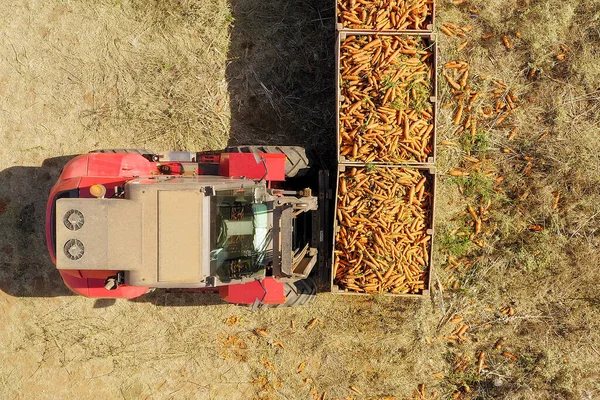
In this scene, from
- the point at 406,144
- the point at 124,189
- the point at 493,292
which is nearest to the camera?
the point at 124,189

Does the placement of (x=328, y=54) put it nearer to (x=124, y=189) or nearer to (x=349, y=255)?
(x=349, y=255)

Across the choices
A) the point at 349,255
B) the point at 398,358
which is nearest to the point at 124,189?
the point at 349,255

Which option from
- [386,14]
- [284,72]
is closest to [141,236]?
[284,72]

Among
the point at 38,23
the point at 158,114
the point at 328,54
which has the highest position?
the point at 38,23

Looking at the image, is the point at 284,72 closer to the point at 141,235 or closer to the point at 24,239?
the point at 141,235

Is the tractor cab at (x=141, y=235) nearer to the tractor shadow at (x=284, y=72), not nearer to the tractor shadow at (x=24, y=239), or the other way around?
the tractor shadow at (x=284, y=72)

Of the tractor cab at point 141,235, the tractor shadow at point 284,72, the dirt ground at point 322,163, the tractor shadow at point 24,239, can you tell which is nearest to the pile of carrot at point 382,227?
the dirt ground at point 322,163

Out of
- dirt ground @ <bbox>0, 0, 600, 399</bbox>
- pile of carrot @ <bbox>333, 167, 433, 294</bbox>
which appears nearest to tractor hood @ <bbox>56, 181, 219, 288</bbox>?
pile of carrot @ <bbox>333, 167, 433, 294</bbox>
